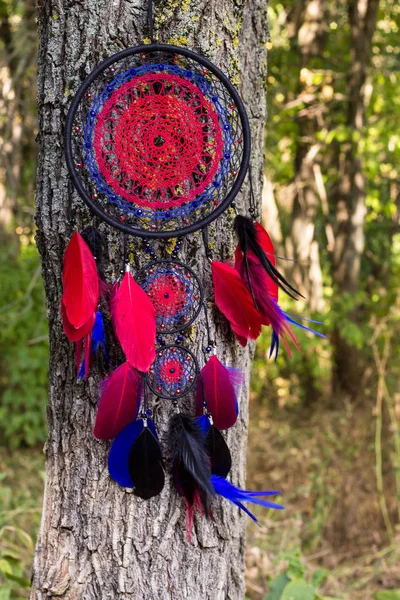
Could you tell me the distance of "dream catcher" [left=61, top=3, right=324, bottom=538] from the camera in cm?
125

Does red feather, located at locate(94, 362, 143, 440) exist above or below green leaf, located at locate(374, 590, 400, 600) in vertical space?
above

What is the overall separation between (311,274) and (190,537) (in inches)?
137

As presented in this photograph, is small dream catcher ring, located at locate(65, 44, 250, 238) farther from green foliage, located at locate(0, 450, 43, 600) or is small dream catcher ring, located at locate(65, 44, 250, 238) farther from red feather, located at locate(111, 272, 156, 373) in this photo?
green foliage, located at locate(0, 450, 43, 600)

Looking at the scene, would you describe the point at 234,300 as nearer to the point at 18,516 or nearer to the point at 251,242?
the point at 251,242

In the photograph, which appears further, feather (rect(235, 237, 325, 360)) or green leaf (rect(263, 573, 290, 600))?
green leaf (rect(263, 573, 290, 600))

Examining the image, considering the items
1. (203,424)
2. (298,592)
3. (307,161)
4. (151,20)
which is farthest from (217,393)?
(307,161)

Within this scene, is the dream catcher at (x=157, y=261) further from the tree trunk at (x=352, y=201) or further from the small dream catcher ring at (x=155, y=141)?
the tree trunk at (x=352, y=201)

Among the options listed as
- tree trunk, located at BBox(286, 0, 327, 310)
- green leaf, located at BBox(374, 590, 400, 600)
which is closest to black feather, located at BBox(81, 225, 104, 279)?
green leaf, located at BBox(374, 590, 400, 600)

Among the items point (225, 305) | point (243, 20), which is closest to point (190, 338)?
point (225, 305)

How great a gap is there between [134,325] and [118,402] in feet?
0.52

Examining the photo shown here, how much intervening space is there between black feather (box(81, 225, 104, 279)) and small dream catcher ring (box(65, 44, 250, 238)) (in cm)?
5

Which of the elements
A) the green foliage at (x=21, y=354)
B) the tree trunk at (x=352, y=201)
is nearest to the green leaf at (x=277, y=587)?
the green foliage at (x=21, y=354)

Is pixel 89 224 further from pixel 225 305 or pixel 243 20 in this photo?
pixel 243 20

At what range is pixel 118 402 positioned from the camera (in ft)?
4.16
